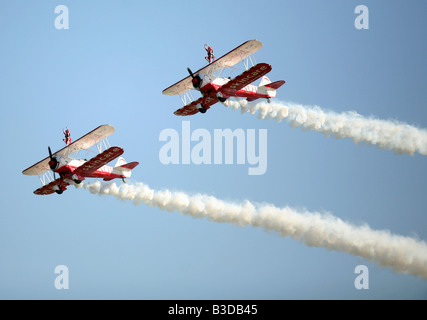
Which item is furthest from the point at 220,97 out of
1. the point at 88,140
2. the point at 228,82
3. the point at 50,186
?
the point at 50,186

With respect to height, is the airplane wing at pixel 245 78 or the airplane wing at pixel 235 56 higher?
the airplane wing at pixel 235 56

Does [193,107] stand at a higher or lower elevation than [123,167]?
higher

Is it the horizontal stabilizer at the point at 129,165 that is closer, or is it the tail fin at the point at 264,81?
the horizontal stabilizer at the point at 129,165

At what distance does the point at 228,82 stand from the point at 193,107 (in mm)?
5104

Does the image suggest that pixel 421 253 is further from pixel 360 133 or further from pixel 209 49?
pixel 209 49

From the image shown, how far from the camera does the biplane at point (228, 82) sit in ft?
174

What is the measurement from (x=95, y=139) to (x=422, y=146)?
23887 mm

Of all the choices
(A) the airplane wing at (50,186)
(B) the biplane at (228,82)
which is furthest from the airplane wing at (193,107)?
(A) the airplane wing at (50,186)

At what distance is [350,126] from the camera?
60.9 meters

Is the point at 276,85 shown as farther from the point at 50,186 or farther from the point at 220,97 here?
the point at 50,186

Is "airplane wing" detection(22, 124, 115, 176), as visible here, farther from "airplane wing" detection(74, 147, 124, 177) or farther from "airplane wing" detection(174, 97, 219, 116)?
"airplane wing" detection(174, 97, 219, 116)

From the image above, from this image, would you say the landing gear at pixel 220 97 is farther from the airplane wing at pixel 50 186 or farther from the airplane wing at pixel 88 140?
the airplane wing at pixel 50 186

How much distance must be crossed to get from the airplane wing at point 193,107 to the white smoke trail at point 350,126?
2224 millimetres

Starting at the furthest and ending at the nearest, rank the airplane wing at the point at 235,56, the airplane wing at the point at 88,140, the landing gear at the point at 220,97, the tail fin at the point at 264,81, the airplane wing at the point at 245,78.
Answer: the tail fin at the point at 264,81, the airplane wing at the point at 88,140, the landing gear at the point at 220,97, the airplane wing at the point at 235,56, the airplane wing at the point at 245,78
